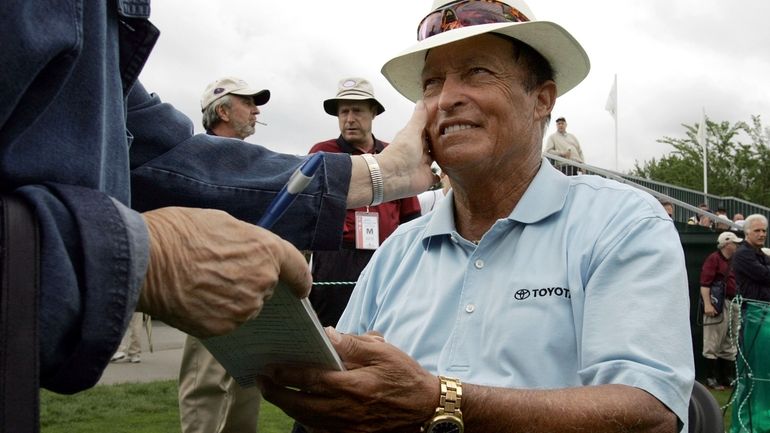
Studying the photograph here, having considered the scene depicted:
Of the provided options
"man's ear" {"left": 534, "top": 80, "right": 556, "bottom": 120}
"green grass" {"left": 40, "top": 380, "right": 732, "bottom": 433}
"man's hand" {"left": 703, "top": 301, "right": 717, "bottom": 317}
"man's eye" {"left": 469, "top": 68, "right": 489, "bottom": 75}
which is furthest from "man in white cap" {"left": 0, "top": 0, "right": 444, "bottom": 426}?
"man's hand" {"left": 703, "top": 301, "right": 717, "bottom": 317}

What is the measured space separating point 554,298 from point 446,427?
52 cm

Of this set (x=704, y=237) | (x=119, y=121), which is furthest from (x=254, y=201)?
(x=704, y=237)

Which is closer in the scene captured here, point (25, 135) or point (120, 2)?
point (25, 135)

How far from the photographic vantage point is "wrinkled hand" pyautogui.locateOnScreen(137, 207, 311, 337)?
132 cm

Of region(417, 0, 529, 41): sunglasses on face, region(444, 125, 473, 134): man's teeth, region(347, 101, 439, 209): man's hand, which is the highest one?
region(417, 0, 529, 41): sunglasses on face

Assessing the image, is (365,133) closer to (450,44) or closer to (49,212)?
(450,44)

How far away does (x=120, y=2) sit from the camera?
1426 millimetres

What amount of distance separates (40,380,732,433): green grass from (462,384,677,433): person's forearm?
172 inches

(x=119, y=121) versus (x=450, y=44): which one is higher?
(x=450, y=44)

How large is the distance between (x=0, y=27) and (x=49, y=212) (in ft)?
0.90

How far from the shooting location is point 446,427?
207cm

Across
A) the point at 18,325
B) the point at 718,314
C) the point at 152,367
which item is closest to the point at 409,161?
the point at 18,325

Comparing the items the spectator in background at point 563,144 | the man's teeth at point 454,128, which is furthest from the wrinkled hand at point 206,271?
the spectator in background at point 563,144

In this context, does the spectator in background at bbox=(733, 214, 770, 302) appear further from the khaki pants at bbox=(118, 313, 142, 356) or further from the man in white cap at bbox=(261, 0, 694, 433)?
the man in white cap at bbox=(261, 0, 694, 433)
